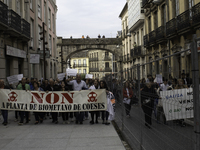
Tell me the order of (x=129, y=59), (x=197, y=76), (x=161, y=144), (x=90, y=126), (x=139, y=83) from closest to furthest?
1. (x=197, y=76)
2. (x=161, y=144)
3. (x=139, y=83)
4. (x=90, y=126)
5. (x=129, y=59)

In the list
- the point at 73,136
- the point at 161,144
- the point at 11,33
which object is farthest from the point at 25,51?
the point at 161,144

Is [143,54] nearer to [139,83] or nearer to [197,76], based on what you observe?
[139,83]

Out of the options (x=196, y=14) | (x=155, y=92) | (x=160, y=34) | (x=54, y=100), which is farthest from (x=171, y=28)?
(x=155, y=92)

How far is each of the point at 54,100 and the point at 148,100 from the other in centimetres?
541

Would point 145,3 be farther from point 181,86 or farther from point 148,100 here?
point 181,86

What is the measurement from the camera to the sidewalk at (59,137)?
20.7 feet

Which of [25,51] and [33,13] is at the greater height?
[33,13]

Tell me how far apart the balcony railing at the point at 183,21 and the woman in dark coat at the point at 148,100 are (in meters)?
12.2

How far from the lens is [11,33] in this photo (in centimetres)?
1580

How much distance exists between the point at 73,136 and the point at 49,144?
104 cm

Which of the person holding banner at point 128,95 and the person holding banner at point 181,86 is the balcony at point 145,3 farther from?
the person holding banner at point 181,86

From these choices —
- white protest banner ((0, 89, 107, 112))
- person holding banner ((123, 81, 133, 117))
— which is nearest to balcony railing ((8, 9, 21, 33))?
white protest banner ((0, 89, 107, 112))

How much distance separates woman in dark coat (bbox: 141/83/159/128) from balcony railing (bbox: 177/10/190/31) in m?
12.2

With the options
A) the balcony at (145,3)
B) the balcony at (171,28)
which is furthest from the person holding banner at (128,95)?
the balcony at (145,3)
